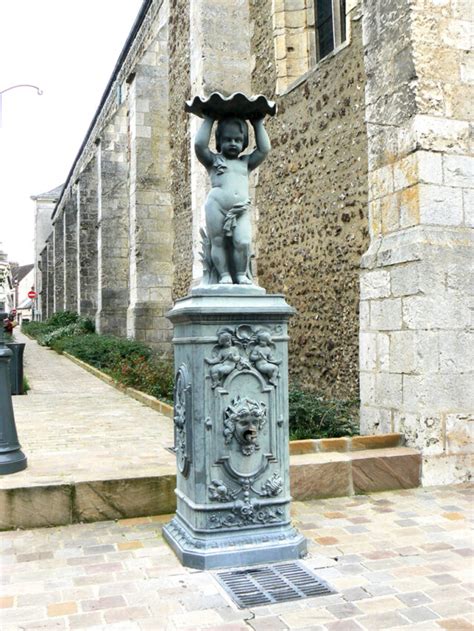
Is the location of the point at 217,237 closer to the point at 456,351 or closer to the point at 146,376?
the point at 456,351

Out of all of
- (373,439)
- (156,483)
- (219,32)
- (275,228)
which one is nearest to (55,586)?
(156,483)

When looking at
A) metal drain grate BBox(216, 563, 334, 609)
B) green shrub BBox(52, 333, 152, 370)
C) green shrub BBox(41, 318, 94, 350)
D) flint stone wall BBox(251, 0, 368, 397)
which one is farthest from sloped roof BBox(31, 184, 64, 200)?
metal drain grate BBox(216, 563, 334, 609)

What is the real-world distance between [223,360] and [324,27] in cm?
666

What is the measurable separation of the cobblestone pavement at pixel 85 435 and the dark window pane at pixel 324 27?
17.7ft

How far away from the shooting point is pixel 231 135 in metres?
3.63

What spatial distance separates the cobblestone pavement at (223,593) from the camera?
2.62 meters

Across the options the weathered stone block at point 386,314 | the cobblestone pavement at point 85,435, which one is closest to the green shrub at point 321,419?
the weathered stone block at point 386,314

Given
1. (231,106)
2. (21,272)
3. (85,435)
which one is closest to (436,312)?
(231,106)

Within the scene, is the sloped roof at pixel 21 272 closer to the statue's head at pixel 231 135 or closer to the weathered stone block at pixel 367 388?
the weathered stone block at pixel 367 388

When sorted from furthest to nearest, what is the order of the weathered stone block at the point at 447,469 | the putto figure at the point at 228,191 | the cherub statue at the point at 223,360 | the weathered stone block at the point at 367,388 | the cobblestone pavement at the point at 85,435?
the weathered stone block at the point at 367,388
the weathered stone block at the point at 447,469
the cobblestone pavement at the point at 85,435
the putto figure at the point at 228,191
the cherub statue at the point at 223,360

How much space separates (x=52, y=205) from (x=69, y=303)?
27.7 metres

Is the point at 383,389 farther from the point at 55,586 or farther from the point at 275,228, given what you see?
the point at 275,228

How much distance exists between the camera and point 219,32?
965 centimetres

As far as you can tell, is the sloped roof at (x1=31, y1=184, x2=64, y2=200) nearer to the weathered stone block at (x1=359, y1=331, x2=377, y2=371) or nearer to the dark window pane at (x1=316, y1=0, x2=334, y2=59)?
the dark window pane at (x1=316, y1=0, x2=334, y2=59)
